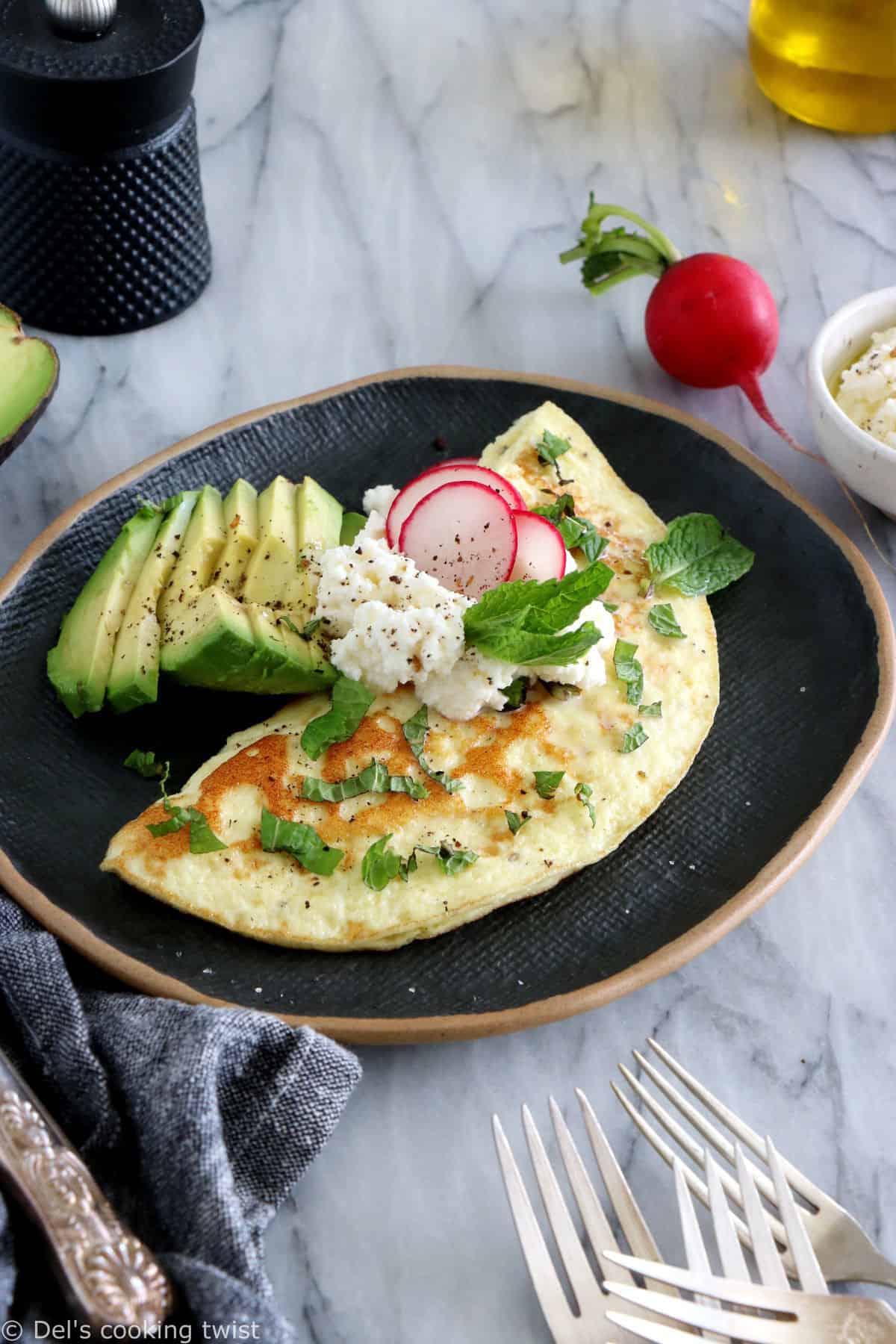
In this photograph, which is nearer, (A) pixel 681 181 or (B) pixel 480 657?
(B) pixel 480 657

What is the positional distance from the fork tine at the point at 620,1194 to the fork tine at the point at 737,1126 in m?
0.18

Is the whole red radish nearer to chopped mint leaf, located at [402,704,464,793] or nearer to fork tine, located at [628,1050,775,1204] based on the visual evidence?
chopped mint leaf, located at [402,704,464,793]

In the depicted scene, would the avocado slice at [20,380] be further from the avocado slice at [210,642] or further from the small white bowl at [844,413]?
the small white bowl at [844,413]

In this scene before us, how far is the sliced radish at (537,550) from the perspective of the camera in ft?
10.2

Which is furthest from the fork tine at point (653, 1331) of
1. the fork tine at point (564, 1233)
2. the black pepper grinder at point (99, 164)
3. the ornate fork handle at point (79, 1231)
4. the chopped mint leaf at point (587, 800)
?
the black pepper grinder at point (99, 164)

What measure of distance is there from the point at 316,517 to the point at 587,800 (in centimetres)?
97

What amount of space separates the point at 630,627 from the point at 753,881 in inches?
27.1

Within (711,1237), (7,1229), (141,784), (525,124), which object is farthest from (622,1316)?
(525,124)

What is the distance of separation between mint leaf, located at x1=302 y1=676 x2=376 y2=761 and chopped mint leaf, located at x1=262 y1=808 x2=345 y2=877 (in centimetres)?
19

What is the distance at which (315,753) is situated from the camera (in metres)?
2.90

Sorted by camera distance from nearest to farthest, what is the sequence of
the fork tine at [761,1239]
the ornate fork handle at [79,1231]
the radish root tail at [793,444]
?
the ornate fork handle at [79,1231]
the fork tine at [761,1239]
the radish root tail at [793,444]

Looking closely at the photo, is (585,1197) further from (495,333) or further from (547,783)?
(495,333)

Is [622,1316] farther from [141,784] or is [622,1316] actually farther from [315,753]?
[141,784]

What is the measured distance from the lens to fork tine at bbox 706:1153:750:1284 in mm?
2152
